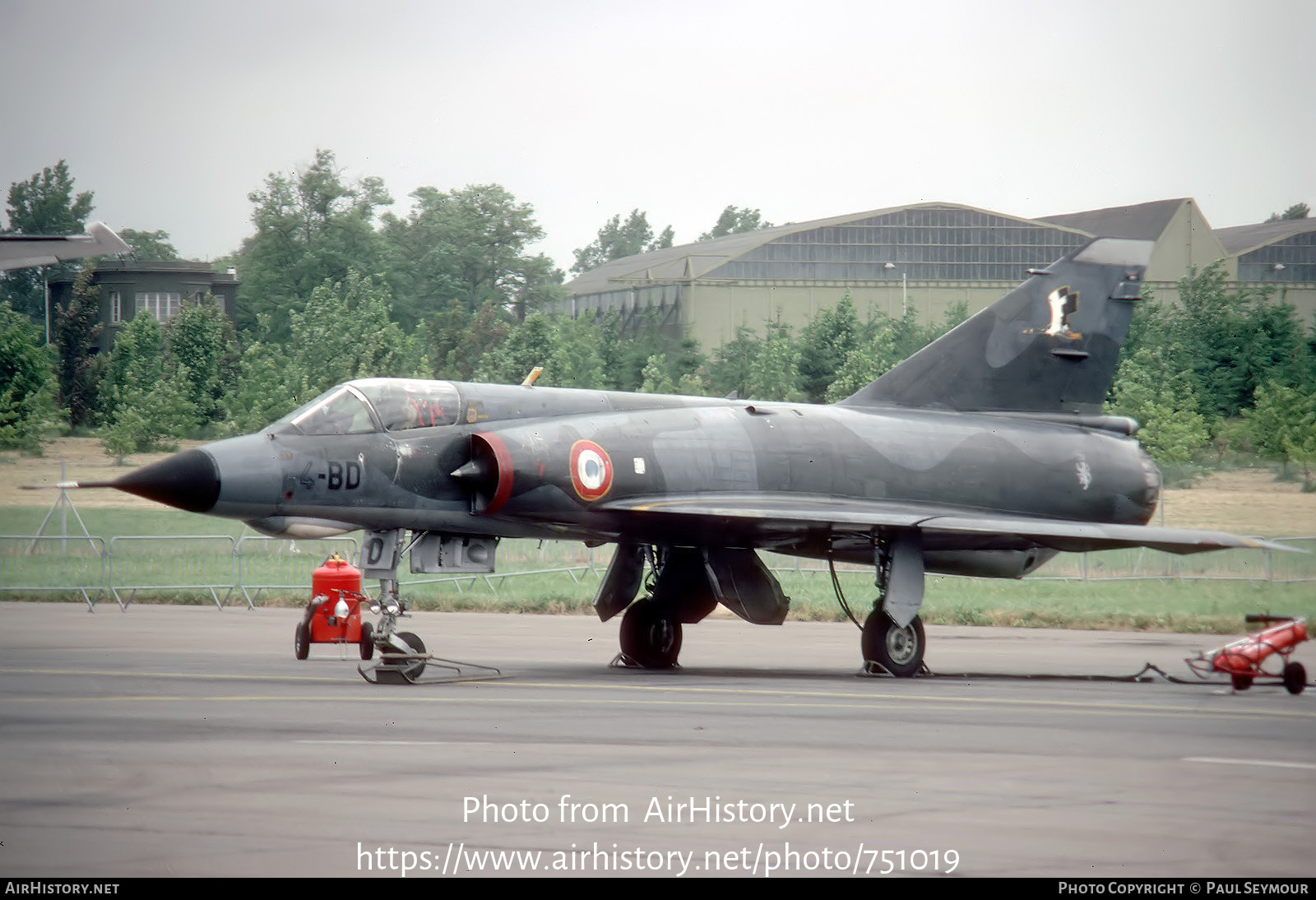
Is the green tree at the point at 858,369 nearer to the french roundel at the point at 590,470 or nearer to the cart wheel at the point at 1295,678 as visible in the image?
the french roundel at the point at 590,470

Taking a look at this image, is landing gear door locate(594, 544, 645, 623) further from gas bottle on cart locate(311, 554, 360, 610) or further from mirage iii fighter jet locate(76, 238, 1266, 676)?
gas bottle on cart locate(311, 554, 360, 610)

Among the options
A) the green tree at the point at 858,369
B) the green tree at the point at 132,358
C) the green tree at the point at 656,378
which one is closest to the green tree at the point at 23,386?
the green tree at the point at 132,358

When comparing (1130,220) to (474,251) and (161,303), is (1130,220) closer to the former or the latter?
(474,251)

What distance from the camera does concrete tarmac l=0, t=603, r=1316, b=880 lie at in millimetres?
5941

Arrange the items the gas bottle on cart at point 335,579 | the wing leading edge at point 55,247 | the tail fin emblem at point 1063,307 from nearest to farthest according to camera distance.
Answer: the wing leading edge at point 55,247
the gas bottle on cart at point 335,579
the tail fin emblem at point 1063,307

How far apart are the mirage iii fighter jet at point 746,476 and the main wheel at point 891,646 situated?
3cm

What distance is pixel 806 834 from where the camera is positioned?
638 centimetres

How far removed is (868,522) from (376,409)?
516 cm

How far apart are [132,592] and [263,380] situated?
55.5 feet

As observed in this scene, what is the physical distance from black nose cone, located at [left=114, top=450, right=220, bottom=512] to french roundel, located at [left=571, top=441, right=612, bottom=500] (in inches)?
139

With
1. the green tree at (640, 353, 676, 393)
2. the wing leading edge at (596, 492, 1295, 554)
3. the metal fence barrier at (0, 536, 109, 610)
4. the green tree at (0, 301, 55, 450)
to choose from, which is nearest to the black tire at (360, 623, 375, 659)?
the wing leading edge at (596, 492, 1295, 554)

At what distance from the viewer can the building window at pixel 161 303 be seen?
53.6 metres

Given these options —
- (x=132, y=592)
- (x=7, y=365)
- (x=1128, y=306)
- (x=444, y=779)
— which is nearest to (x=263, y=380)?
(x=7, y=365)

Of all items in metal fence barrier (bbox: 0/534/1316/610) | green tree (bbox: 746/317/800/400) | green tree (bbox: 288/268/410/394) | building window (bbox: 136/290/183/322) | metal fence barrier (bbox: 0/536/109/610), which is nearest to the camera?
metal fence barrier (bbox: 0/534/1316/610)
